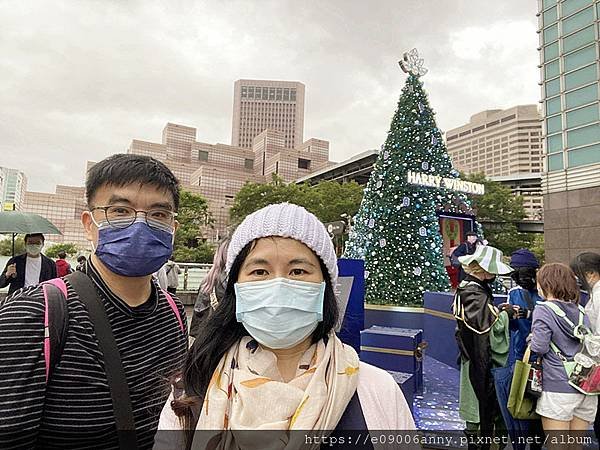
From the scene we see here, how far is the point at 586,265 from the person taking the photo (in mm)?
3818

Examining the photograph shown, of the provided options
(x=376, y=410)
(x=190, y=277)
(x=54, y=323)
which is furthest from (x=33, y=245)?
(x=190, y=277)

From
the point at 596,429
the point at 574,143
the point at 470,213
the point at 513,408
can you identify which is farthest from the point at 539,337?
the point at 574,143

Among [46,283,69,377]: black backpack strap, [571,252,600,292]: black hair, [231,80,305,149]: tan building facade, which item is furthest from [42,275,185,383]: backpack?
[231,80,305,149]: tan building facade

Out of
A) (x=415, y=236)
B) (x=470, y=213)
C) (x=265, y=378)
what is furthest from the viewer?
(x=470, y=213)

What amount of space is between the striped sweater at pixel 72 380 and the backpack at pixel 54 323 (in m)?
0.02

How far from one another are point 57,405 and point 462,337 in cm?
331

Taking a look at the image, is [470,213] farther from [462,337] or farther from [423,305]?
[462,337]

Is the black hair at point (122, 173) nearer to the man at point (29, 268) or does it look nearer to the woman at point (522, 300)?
the woman at point (522, 300)

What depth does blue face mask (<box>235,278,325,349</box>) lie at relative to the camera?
1.36 m

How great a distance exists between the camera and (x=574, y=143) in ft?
60.1

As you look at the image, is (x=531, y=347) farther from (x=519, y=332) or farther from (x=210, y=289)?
(x=210, y=289)

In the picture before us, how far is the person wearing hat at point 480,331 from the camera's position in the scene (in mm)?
3436

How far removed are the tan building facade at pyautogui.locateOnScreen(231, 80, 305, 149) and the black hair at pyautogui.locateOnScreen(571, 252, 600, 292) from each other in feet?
407

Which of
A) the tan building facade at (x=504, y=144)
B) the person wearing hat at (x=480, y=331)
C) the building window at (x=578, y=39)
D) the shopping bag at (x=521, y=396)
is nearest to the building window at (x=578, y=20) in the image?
the building window at (x=578, y=39)
